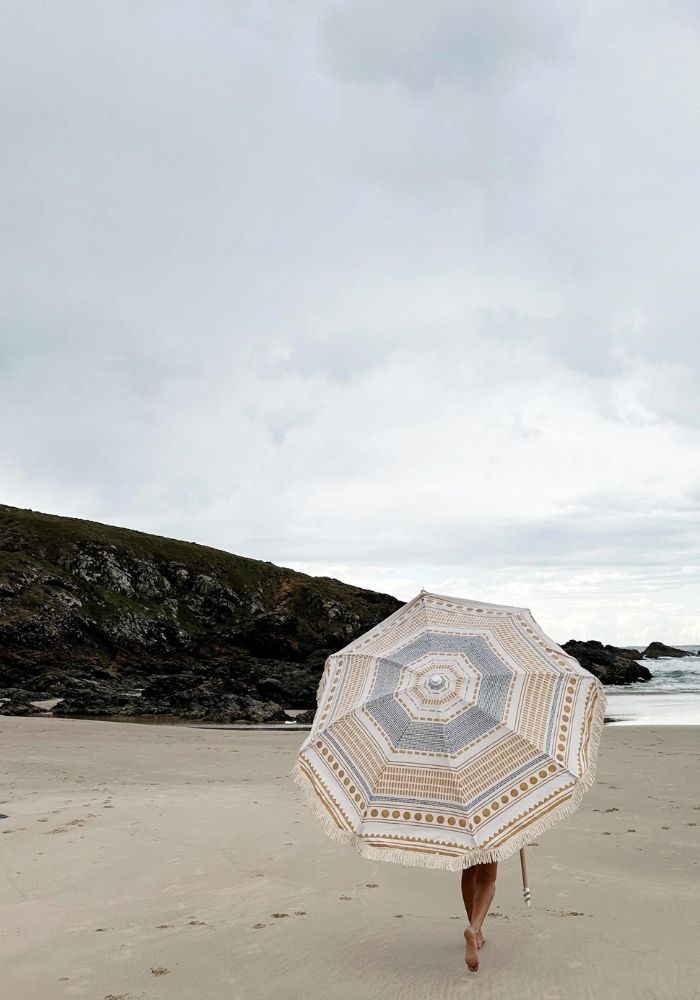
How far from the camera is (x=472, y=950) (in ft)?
16.0

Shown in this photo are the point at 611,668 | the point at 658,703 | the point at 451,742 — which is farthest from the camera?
the point at 611,668

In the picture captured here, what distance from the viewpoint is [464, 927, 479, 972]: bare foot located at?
4828 mm

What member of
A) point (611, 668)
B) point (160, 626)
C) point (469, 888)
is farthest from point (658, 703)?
point (160, 626)

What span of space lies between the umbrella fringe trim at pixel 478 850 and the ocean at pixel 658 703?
69.6 feet

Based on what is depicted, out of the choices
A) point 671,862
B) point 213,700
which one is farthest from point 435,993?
point 213,700

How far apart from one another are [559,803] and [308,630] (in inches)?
2582

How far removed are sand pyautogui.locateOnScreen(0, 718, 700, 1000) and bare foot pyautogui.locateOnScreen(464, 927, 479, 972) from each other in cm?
9

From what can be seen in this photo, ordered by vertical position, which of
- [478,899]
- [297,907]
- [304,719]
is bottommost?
[304,719]

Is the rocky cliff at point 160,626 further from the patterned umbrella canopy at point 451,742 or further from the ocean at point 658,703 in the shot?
the patterned umbrella canopy at point 451,742

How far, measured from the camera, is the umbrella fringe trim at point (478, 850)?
436 centimetres

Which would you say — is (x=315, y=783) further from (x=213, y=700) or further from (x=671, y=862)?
(x=213, y=700)

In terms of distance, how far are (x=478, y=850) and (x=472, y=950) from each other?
964 mm

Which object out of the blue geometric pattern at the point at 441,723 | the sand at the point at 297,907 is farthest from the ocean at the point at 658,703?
the blue geometric pattern at the point at 441,723

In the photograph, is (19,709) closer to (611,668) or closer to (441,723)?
(441,723)
